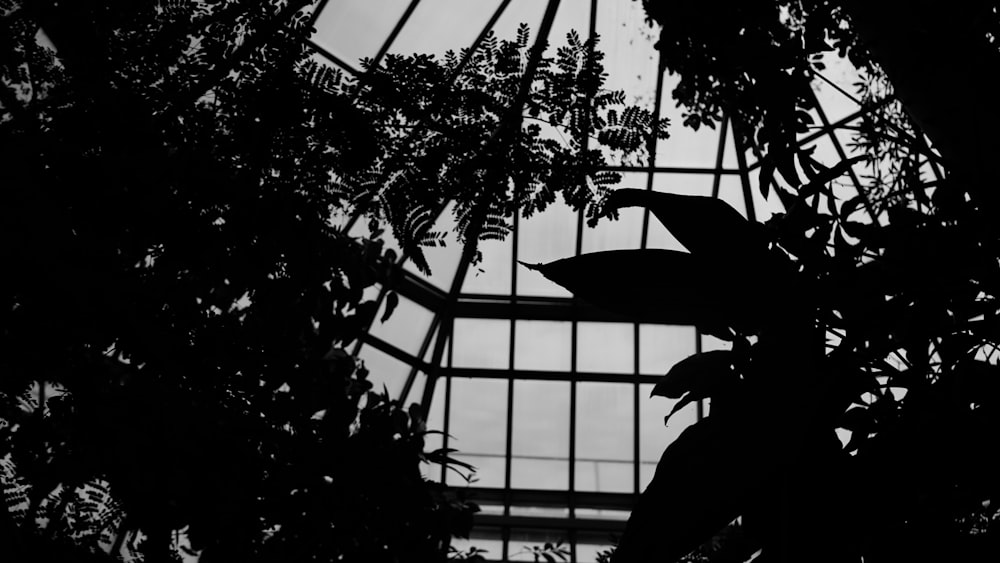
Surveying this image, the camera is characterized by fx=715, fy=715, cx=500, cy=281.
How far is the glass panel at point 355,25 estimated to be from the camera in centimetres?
798

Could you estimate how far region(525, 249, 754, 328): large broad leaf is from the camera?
114cm

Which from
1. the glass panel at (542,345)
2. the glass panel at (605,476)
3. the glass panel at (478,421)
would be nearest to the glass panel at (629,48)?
the glass panel at (542,345)

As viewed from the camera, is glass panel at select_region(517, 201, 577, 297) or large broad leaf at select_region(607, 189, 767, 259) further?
glass panel at select_region(517, 201, 577, 297)

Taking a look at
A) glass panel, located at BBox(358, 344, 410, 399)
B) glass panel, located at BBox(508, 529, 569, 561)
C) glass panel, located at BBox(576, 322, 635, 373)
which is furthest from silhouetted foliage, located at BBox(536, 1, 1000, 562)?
glass panel, located at BBox(576, 322, 635, 373)

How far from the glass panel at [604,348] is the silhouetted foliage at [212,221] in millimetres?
9898

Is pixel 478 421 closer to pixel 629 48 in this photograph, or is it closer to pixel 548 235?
pixel 548 235

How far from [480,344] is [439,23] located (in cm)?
651

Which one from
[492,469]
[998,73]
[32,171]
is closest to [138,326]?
Result: [32,171]

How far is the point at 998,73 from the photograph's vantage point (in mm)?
1736

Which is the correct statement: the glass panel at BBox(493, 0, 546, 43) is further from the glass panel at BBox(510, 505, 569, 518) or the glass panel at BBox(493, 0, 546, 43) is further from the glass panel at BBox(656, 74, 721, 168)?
the glass panel at BBox(510, 505, 569, 518)

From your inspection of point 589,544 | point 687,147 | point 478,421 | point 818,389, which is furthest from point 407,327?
point 818,389

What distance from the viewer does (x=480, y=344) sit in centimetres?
1331

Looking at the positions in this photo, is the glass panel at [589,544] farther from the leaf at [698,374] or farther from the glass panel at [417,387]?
the leaf at [698,374]

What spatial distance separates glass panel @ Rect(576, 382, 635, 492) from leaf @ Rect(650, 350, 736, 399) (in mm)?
12105
